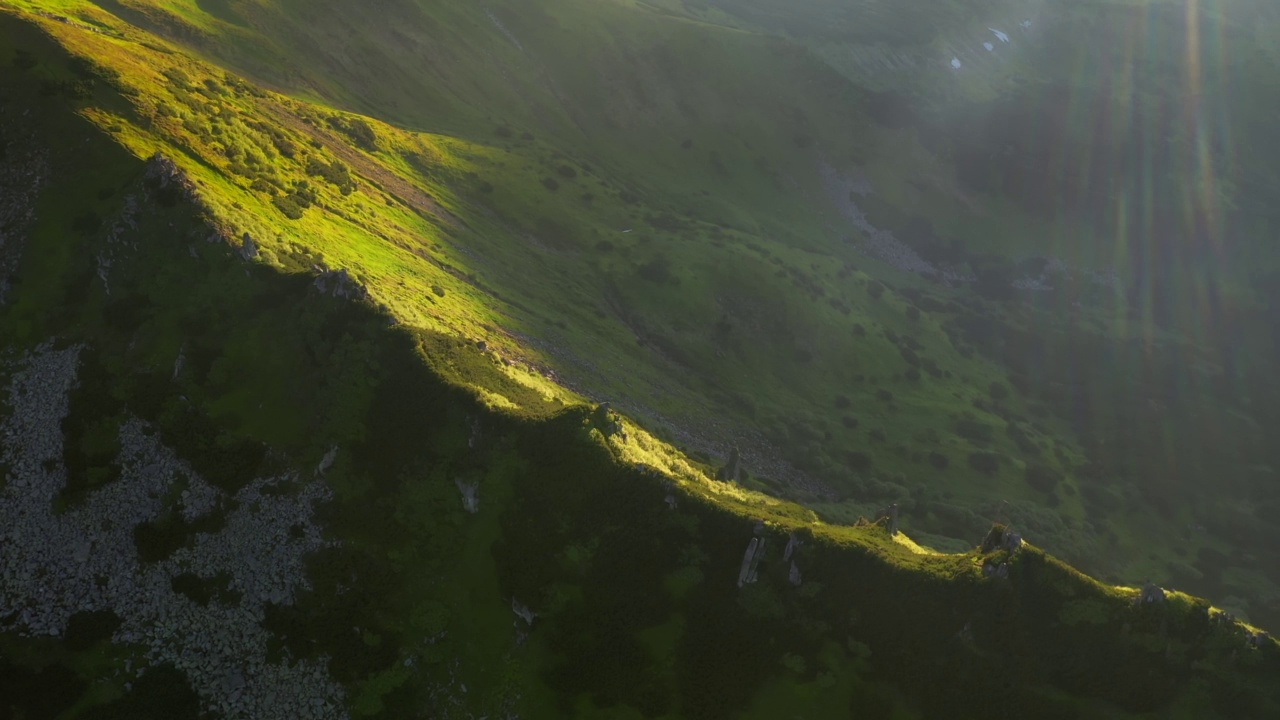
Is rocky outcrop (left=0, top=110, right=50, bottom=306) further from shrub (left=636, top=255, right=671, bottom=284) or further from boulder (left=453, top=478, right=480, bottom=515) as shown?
shrub (left=636, top=255, right=671, bottom=284)

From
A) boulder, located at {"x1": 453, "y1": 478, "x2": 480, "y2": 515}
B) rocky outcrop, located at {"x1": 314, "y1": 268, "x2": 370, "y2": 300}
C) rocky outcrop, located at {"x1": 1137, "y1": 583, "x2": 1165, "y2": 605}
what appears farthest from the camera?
rocky outcrop, located at {"x1": 314, "y1": 268, "x2": 370, "y2": 300}

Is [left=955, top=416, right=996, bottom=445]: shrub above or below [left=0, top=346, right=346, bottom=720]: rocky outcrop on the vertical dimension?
below

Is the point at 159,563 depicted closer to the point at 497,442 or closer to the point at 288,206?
the point at 497,442

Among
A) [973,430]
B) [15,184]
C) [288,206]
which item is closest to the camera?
[15,184]

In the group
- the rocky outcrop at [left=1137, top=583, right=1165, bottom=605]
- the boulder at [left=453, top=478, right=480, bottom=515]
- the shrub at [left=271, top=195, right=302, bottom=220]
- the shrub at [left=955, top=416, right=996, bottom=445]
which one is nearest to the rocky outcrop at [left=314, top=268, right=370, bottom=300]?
the boulder at [left=453, top=478, right=480, bottom=515]

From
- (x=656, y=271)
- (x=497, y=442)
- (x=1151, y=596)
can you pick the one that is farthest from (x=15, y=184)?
(x=656, y=271)

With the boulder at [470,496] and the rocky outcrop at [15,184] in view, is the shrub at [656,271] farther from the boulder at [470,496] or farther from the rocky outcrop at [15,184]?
the boulder at [470,496]
